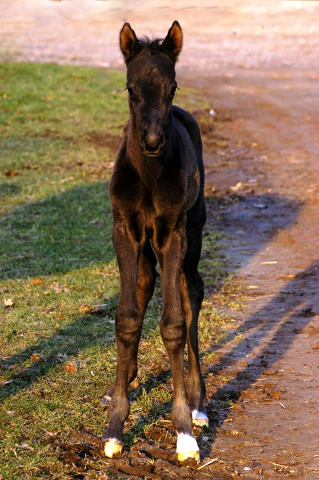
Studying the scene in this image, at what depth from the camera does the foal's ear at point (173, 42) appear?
5125 millimetres

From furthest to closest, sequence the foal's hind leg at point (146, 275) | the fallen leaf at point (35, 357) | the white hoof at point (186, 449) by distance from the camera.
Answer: the fallen leaf at point (35, 357) < the foal's hind leg at point (146, 275) < the white hoof at point (186, 449)

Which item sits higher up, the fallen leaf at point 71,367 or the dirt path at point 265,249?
the fallen leaf at point 71,367

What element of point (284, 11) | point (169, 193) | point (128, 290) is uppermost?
point (169, 193)

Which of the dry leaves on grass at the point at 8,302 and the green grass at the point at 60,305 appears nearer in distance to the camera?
the green grass at the point at 60,305

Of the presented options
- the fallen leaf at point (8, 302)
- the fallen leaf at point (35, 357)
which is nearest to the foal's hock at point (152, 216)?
the fallen leaf at point (35, 357)

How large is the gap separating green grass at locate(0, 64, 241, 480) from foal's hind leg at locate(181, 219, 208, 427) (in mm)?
311

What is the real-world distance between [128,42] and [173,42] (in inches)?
12.2

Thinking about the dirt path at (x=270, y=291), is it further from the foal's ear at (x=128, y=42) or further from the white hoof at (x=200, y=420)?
the foal's ear at (x=128, y=42)

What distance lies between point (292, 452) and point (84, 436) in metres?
1.48

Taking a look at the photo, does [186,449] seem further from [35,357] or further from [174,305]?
[35,357]

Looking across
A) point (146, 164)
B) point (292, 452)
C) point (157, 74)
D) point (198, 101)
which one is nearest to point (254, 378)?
point (292, 452)

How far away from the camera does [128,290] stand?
5297 mm

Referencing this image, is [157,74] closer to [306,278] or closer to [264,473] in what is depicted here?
[264,473]

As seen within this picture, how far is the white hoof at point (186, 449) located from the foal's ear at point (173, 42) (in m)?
2.59
